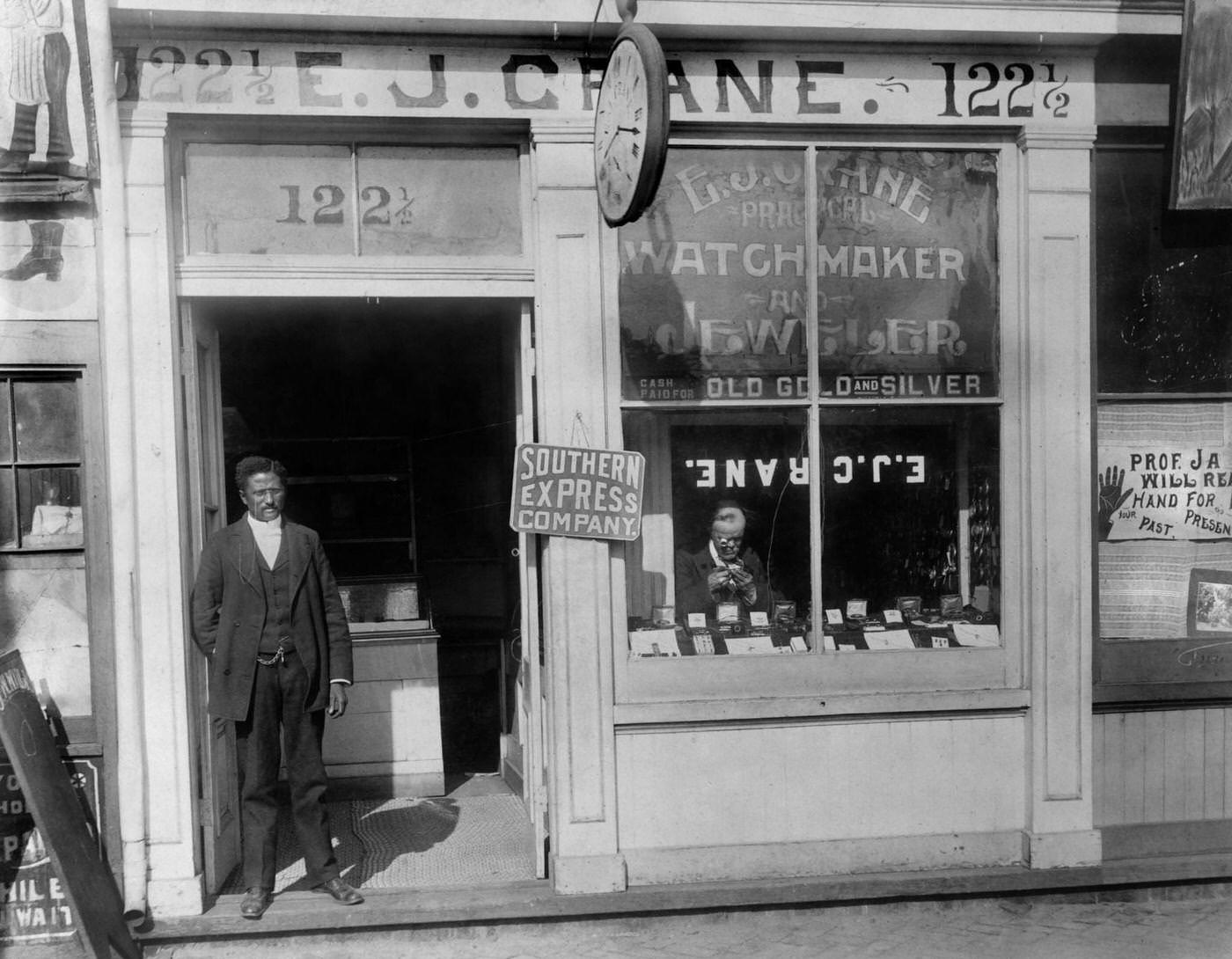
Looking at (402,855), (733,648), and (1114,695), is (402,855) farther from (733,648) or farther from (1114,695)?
(1114,695)

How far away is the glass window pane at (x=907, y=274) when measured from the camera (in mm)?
5305

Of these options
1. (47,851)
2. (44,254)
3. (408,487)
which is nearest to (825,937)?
(47,851)

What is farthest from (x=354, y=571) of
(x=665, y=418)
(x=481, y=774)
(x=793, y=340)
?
(x=793, y=340)

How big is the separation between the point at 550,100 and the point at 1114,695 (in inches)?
155

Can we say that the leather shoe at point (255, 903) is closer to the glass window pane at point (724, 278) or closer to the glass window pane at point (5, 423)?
the glass window pane at point (5, 423)

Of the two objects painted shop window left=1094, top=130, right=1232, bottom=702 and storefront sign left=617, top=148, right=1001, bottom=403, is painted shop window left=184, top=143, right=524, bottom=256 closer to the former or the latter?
storefront sign left=617, top=148, right=1001, bottom=403

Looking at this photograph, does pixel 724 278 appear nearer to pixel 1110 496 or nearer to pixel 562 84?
pixel 562 84

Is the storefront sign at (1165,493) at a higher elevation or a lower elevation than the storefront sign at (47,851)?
higher

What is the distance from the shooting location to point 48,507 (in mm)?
4852

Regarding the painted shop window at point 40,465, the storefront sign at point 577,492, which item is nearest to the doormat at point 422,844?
the storefront sign at point 577,492

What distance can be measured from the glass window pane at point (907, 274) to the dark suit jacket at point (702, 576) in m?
0.92

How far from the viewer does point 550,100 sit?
5016 mm

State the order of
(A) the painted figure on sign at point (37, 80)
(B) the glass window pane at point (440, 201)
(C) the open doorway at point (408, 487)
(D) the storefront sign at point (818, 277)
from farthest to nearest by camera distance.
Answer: (C) the open doorway at point (408, 487) < (D) the storefront sign at point (818, 277) < (B) the glass window pane at point (440, 201) < (A) the painted figure on sign at point (37, 80)

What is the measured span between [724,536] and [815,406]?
77cm
